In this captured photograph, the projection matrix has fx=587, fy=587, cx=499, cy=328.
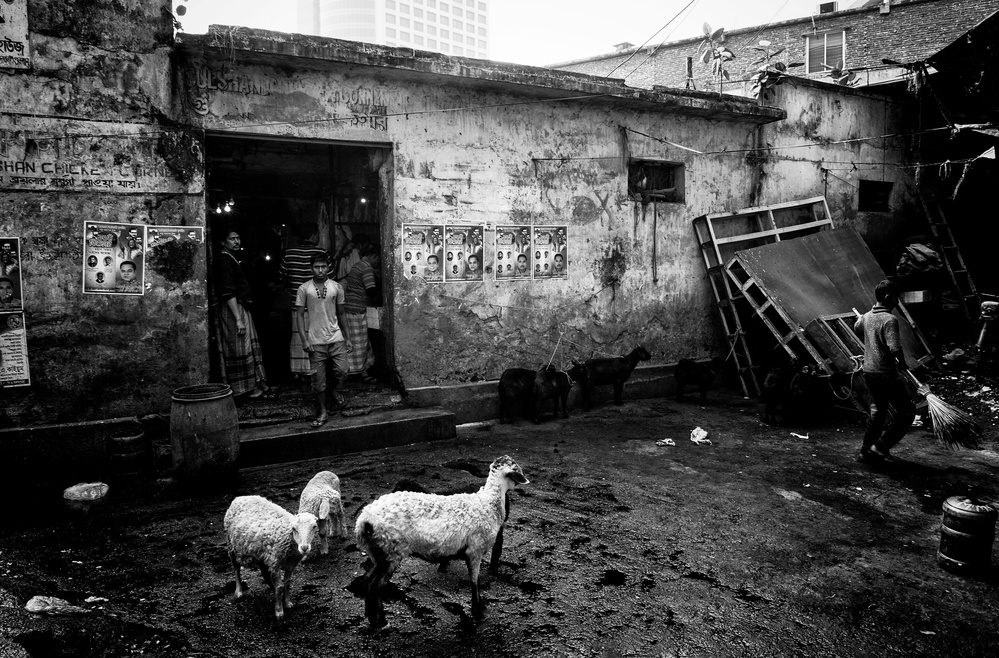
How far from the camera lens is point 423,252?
8062mm

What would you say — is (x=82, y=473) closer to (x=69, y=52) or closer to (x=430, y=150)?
(x=69, y=52)

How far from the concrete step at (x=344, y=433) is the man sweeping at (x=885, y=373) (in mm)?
4923

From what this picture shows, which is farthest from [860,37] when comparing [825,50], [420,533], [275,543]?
[275,543]

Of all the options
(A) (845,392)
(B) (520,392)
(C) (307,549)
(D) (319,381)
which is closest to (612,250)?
(B) (520,392)

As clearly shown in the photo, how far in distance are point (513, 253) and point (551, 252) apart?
27.1 inches

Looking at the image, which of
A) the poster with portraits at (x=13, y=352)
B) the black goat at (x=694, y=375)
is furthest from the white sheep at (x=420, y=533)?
the black goat at (x=694, y=375)

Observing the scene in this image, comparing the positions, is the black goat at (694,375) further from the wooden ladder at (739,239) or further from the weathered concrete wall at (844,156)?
the weathered concrete wall at (844,156)

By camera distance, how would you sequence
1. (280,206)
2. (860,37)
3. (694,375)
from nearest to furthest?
1. (694,375)
2. (280,206)
3. (860,37)

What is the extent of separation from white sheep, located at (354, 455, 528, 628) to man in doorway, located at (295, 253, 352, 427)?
384cm

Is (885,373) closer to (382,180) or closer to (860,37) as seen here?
(382,180)

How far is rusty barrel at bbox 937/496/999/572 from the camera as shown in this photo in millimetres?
4207

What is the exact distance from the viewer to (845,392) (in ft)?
27.3

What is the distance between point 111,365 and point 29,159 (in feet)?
7.40

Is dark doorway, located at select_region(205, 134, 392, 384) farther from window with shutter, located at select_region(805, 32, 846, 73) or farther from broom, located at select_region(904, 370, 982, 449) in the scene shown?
window with shutter, located at select_region(805, 32, 846, 73)
